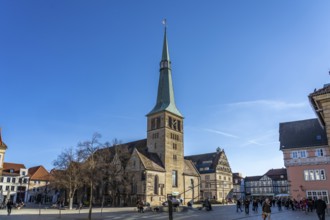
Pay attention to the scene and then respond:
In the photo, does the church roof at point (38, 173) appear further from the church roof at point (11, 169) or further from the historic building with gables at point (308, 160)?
the historic building with gables at point (308, 160)

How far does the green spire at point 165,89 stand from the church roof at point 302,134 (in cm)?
2404

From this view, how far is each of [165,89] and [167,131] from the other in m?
10.8

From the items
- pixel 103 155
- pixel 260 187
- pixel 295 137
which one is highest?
pixel 295 137

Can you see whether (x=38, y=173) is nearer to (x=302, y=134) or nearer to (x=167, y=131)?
(x=167, y=131)

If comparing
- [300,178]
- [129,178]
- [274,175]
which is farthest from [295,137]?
[274,175]

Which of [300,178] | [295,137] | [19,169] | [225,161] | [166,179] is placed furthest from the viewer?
[225,161]

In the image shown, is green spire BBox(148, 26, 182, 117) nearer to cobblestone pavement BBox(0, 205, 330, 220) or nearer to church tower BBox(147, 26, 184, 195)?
church tower BBox(147, 26, 184, 195)

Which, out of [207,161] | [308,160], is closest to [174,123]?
[308,160]

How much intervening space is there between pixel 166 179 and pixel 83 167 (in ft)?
69.7

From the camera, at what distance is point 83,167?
4125 cm

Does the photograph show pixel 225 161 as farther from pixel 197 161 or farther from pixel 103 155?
pixel 103 155

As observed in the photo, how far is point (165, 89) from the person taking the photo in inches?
2571

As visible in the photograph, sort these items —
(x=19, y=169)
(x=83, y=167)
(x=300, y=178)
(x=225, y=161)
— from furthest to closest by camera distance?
(x=225, y=161) < (x=19, y=169) < (x=300, y=178) < (x=83, y=167)

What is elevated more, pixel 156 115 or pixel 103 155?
pixel 156 115
